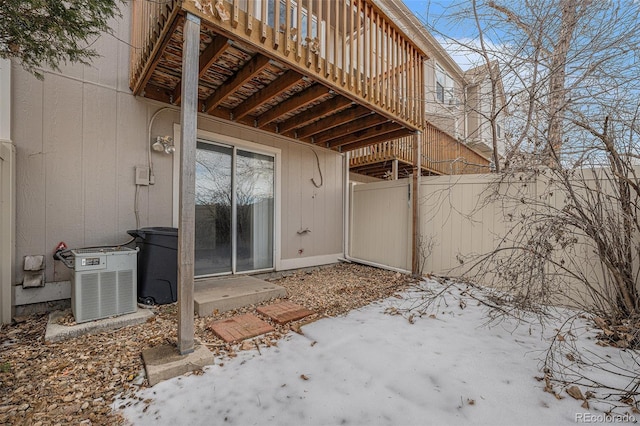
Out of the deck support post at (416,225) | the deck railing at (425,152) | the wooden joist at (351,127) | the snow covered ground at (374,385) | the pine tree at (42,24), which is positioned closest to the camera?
the snow covered ground at (374,385)

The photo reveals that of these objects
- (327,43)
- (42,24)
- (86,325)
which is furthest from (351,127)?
(86,325)

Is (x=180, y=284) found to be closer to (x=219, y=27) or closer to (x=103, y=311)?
(x=103, y=311)

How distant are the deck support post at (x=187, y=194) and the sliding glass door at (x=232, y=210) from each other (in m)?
1.88

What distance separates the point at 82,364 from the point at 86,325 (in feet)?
1.93

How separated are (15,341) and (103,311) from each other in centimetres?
57

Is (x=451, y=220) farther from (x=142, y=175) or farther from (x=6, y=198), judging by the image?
(x=6, y=198)

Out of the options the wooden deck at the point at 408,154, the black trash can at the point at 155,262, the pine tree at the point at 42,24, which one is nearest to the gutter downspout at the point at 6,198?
the pine tree at the point at 42,24

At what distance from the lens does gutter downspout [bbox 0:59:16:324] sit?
2340mm

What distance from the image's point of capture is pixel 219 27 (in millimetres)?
2064

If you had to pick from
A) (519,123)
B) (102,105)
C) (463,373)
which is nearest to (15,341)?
(102,105)

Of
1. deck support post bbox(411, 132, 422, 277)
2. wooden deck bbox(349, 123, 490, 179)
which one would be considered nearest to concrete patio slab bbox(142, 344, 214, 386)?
deck support post bbox(411, 132, 422, 277)

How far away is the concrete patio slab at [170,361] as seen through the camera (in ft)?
5.58

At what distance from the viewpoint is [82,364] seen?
1858mm

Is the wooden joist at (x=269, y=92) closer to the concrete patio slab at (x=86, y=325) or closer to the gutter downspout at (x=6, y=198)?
the gutter downspout at (x=6, y=198)
